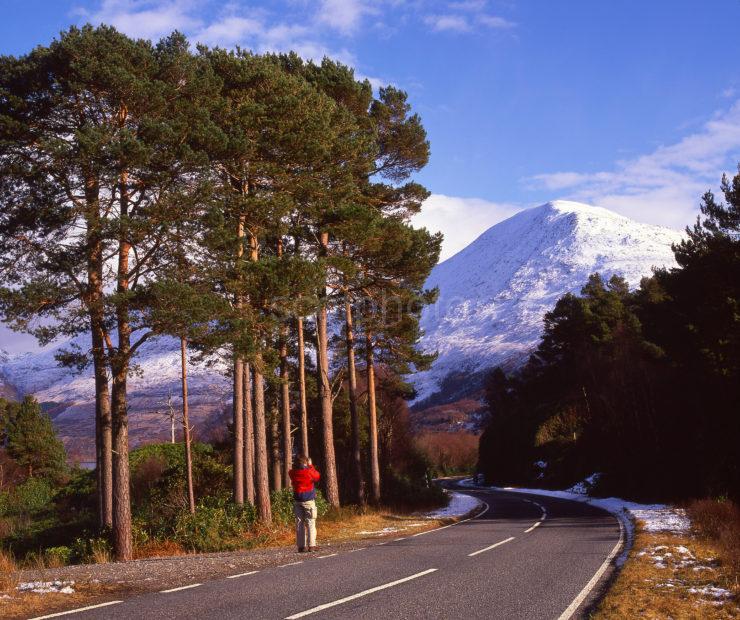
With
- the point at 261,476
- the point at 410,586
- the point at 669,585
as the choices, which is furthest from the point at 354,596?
the point at 261,476

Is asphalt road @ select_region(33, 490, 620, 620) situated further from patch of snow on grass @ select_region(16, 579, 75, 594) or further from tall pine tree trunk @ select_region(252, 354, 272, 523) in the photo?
tall pine tree trunk @ select_region(252, 354, 272, 523)

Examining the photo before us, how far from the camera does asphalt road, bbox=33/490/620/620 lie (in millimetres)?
7914

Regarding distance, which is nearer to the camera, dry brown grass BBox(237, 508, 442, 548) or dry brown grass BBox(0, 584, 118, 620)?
dry brown grass BBox(0, 584, 118, 620)

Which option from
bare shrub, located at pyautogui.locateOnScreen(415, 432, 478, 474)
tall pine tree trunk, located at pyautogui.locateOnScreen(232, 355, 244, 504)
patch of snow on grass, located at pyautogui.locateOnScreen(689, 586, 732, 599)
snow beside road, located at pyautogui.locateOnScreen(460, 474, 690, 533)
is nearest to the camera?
patch of snow on grass, located at pyautogui.locateOnScreen(689, 586, 732, 599)

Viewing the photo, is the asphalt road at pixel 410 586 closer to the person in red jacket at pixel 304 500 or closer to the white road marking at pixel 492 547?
the white road marking at pixel 492 547

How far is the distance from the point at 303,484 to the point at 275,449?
1778cm

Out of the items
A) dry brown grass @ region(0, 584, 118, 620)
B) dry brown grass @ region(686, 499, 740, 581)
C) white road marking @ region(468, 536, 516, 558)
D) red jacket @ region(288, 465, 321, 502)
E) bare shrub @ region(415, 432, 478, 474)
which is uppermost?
red jacket @ region(288, 465, 321, 502)

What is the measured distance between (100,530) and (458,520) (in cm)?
1286

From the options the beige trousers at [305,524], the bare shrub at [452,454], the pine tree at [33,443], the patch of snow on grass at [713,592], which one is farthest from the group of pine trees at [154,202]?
the bare shrub at [452,454]

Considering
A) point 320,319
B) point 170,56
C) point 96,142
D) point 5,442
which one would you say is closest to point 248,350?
point 96,142

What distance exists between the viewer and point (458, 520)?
25141 millimetres

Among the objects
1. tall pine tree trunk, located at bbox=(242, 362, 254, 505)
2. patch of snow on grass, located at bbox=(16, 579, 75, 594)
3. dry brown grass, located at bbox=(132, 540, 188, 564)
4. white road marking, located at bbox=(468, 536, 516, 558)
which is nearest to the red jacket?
white road marking, located at bbox=(468, 536, 516, 558)

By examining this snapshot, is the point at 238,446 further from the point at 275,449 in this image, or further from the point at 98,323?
the point at 275,449

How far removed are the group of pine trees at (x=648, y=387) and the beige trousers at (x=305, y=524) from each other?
16.7 metres
